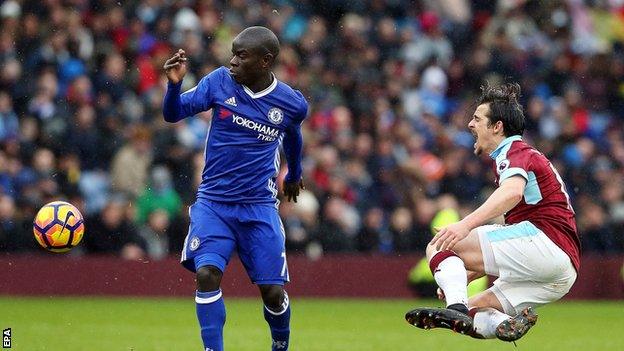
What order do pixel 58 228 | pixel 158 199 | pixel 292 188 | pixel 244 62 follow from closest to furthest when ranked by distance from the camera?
1. pixel 244 62
2. pixel 292 188
3. pixel 58 228
4. pixel 158 199

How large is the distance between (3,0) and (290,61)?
13.6ft

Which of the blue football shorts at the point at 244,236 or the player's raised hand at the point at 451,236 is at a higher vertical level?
the player's raised hand at the point at 451,236

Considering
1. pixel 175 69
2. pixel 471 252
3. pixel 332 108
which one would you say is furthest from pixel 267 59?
pixel 332 108

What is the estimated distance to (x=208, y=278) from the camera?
9148 mm

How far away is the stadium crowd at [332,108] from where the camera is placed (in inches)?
667

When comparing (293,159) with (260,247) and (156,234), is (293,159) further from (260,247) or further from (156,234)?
(156,234)

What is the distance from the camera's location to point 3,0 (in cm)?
1814

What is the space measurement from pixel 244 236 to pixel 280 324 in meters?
0.73

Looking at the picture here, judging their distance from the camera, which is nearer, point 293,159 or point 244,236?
point 244,236

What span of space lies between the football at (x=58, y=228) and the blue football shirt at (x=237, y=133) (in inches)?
66.2

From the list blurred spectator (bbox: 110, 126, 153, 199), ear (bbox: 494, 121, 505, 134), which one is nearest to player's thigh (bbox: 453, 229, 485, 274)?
ear (bbox: 494, 121, 505, 134)

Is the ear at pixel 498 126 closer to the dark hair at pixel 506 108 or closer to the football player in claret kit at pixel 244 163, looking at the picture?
the dark hair at pixel 506 108

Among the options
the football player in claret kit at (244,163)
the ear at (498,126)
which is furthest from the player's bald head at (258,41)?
the ear at (498,126)

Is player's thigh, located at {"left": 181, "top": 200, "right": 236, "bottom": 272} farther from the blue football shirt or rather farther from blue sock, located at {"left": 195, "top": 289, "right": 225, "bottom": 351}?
blue sock, located at {"left": 195, "top": 289, "right": 225, "bottom": 351}
